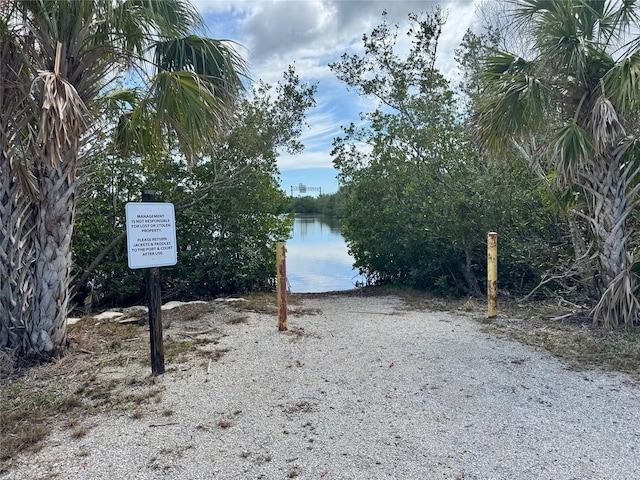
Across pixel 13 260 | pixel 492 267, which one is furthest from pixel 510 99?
pixel 13 260

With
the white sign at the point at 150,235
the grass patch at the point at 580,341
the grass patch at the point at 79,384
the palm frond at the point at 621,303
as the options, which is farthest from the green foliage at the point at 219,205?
the palm frond at the point at 621,303

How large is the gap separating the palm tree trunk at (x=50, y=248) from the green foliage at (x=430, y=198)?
5748 mm

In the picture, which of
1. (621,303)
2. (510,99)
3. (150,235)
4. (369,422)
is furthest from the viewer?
(510,99)

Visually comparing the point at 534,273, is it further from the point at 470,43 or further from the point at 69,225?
the point at 69,225

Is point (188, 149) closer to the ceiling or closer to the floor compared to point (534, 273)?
Answer: closer to the ceiling

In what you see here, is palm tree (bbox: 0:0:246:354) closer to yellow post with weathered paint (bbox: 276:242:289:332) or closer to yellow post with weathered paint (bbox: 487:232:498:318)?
yellow post with weathered paint (bbox: 276:242:289:332)

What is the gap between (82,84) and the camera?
4.48 metres

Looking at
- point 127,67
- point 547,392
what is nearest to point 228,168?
point 127,67

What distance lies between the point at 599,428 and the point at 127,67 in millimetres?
5419

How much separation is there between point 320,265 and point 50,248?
1107 cm

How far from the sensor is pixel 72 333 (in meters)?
5.15

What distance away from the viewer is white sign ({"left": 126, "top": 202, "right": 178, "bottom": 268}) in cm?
385

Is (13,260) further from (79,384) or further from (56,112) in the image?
(56,112)

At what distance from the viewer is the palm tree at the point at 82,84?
13.5ft
